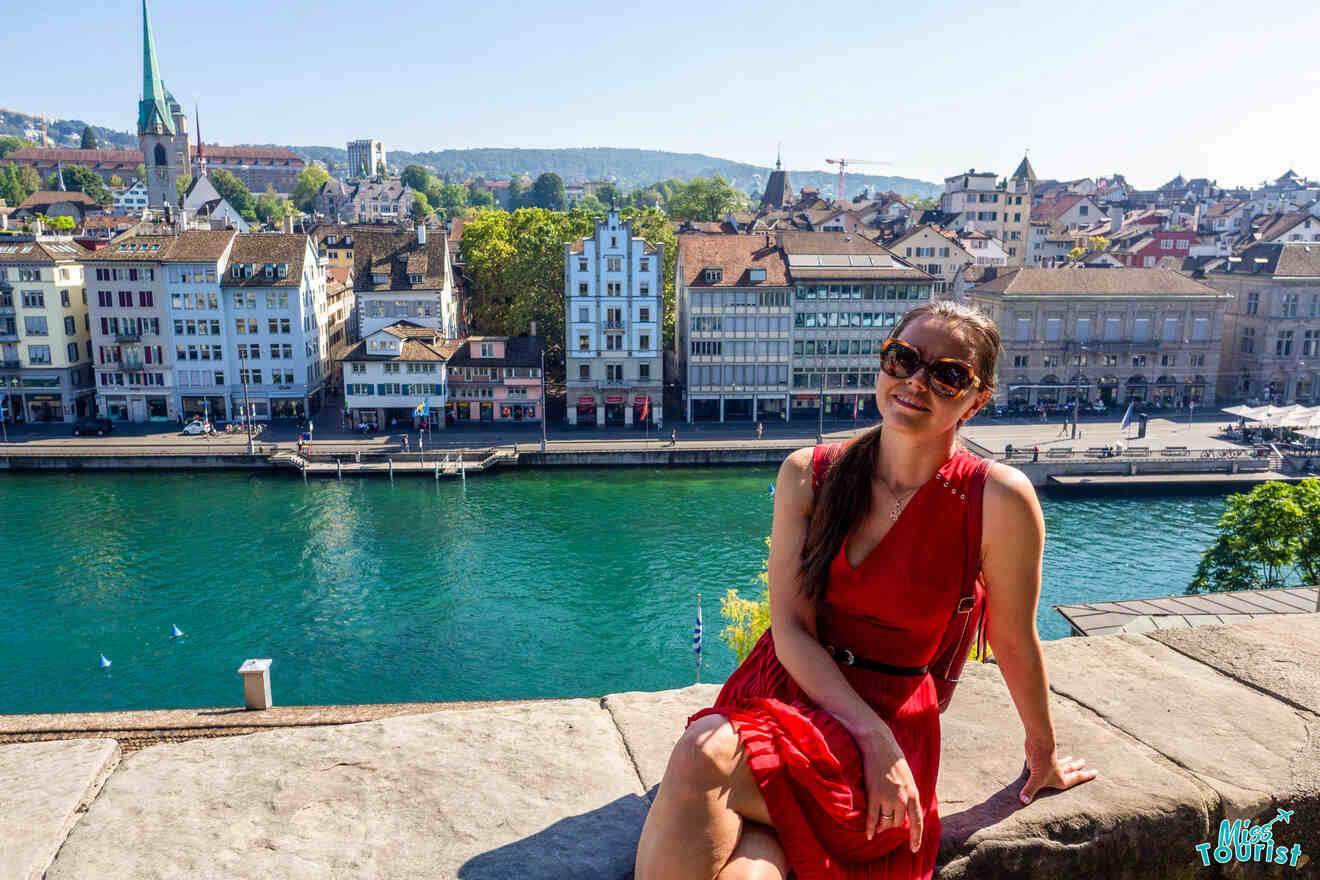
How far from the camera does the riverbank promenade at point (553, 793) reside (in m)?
2.55

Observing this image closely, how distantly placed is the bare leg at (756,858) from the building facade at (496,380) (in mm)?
51174

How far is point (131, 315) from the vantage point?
5472cm

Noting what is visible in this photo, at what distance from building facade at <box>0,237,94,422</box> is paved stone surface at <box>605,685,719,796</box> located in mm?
60348

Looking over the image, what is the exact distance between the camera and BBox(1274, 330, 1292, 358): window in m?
62.0

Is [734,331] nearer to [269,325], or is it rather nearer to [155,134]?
[269,325]

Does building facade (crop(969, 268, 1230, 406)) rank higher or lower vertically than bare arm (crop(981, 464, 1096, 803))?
lower

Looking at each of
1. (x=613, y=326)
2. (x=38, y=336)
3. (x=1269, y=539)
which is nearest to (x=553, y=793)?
(x=1269, y=539)

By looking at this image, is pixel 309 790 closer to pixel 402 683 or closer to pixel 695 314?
pixel 402 683

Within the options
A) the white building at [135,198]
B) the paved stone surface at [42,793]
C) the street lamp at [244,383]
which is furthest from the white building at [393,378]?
the white building at [135,198]

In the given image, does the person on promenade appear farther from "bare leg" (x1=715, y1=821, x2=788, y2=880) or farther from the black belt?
"bare leg" (x1=715, y1=821, x2=788, y2=880)

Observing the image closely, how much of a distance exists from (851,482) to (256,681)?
1623 cm

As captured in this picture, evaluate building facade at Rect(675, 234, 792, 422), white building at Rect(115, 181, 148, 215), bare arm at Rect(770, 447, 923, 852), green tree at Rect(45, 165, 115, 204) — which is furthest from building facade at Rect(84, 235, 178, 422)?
green tree at Rect(45, 165, 115, 204)

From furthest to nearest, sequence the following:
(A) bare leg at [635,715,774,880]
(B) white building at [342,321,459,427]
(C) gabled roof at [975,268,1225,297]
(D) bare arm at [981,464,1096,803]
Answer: (C) gabled roof at [975,268,1225,297] → (B) white building at [342,321,459,427] → (D) bare arm at [981,464,1096,803] → (A) bare leg at [635,715,774,880]

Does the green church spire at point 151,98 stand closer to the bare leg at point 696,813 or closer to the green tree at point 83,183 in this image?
the green tree at point 83,183
